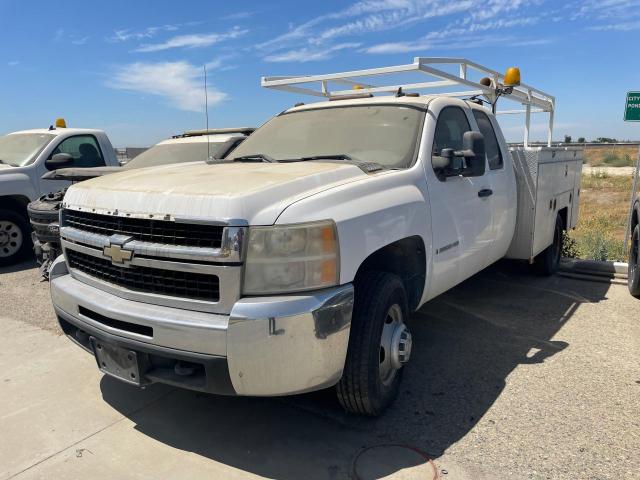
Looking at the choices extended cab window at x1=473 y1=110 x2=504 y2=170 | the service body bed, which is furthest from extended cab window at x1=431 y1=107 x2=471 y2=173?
the service body bed

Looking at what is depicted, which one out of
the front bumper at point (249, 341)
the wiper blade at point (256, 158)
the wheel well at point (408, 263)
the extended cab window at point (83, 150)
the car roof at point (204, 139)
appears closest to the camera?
the front bumper at point (249, 341)

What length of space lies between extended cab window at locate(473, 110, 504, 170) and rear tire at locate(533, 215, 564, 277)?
198 centimetres

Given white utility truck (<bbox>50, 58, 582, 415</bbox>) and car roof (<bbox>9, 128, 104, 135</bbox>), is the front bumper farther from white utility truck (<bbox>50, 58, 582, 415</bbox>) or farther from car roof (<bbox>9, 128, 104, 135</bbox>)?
car roof (<bbox>9, 128, 104, 135</bbox>)

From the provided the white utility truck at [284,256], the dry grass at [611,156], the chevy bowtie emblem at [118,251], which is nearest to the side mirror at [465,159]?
the white utility truck at [284,256]

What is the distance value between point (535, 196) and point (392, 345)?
114 inches

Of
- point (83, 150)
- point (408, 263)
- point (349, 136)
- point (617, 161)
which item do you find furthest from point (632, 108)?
point (617, 161)

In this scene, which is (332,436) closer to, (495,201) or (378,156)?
(378,156)

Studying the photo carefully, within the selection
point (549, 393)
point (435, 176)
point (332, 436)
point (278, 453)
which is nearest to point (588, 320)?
point (549, 393)

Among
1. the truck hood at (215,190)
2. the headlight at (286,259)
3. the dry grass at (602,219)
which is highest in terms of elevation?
the truck hood at (215,190)

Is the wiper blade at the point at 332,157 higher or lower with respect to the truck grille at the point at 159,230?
higher

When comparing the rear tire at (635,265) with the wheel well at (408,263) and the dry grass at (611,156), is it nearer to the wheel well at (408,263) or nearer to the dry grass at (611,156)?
the wheel well at (408,263)

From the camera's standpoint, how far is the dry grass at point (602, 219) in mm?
8352

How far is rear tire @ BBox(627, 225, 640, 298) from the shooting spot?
571 centimetres

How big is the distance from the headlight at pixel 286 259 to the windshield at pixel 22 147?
6815 millimetres
